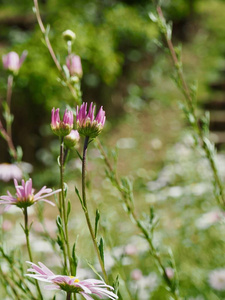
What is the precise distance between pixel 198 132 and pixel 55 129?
0.45 m

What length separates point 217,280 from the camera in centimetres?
145

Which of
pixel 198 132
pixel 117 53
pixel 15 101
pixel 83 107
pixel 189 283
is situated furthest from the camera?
pixel 117 53

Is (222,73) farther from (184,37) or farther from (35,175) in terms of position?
(35,175)

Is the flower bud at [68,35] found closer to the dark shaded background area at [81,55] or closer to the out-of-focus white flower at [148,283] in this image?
the out-of-focus white flower at [148,283]

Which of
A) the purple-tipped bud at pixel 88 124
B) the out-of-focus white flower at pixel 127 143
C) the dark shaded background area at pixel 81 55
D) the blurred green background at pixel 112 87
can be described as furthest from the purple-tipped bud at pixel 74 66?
the out-of-focus white flower at pixel 127 143

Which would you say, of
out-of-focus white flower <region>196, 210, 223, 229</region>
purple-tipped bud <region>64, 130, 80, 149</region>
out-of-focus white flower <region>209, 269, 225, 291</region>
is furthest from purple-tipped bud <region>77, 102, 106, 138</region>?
out-of-focus white flower <region>196, 210, 223, 229</region>

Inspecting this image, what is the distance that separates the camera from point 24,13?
5.48 m

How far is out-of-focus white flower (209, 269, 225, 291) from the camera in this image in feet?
4.66

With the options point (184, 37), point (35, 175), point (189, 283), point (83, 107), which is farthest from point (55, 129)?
point (184, 37)

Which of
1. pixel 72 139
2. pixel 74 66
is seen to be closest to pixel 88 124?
pixel 72 139

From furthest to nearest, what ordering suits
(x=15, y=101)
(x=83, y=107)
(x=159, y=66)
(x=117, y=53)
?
1. (x=159, y=66)
2. (x=117, y=53)
3. (x=15, y=101)
4. (x=83, y=107)

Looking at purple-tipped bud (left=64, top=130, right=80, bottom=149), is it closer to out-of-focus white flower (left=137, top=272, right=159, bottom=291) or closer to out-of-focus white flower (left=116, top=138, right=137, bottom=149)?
out-of-focus white flower (left=137, top=272, right=159, bottom=291)

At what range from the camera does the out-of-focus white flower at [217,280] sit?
142 cm

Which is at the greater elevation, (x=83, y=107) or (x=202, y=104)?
(x=202, y=104)
